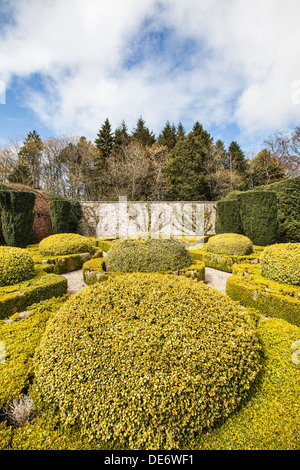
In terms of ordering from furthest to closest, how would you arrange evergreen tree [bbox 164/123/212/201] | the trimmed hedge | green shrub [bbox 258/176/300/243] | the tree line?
evergreen tree [bbox 164/123/212/201], the tree line, green shrub [bbox 258/176/300/243], the trimmed hedge

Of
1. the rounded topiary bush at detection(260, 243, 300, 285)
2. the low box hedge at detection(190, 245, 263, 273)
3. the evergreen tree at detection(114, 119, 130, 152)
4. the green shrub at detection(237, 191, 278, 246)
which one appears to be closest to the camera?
the rounded topiary bush at detection(260, 243, 300, 285)

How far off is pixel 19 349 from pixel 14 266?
2.70 m

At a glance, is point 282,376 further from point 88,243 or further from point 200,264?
point 88,243

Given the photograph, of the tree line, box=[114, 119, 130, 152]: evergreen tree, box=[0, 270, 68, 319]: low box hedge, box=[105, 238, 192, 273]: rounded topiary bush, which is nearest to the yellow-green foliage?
box=[0, 270, 68, 319]: low box hedge

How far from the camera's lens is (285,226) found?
28.9 feet

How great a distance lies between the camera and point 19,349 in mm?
2109

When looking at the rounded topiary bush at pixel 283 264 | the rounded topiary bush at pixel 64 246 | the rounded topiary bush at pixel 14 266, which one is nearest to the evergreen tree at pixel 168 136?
the rounded topiary bush at pixel 64 246

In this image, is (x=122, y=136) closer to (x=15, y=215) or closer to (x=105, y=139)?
(x=105, y=139)

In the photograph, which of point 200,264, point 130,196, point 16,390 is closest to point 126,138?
point 130,196

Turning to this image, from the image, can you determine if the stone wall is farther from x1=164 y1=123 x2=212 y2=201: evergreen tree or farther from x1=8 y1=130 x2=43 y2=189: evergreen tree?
x1=8 y1=130 x2=43 y2=189: evergreen tree

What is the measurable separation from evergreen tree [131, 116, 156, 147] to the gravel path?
2257 cm

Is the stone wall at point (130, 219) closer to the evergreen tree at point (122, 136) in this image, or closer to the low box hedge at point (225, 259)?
the low box hedge at point (225, 259)

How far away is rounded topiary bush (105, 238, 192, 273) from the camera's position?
486 centimetres

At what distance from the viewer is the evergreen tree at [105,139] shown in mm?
26375
